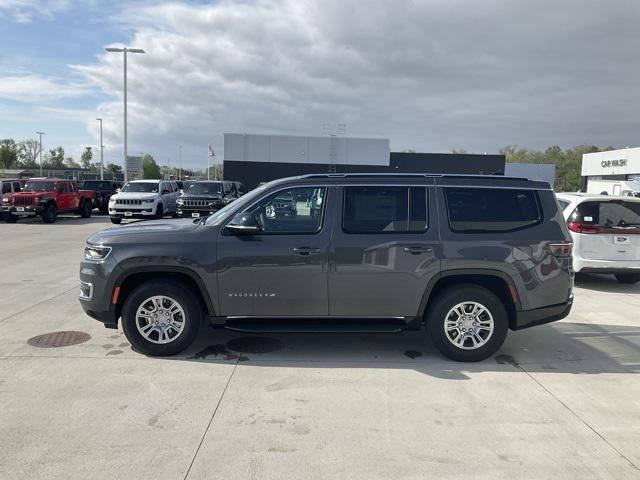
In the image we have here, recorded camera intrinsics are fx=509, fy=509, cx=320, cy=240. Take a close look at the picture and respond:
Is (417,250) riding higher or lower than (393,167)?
lower

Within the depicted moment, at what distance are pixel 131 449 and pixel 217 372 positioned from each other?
1.49 metres

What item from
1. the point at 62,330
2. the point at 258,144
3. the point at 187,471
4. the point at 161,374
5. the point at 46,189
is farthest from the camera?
the point at 258,144

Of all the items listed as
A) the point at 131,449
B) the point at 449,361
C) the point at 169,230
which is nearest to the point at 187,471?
the point at 131,449

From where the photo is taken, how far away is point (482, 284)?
5465mm

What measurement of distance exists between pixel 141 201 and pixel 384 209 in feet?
60.4

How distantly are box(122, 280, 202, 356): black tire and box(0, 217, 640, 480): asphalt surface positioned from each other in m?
0.15

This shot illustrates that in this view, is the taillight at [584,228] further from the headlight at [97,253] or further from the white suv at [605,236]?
the headlight at [97,253]

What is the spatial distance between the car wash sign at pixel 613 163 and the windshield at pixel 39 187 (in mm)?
50763

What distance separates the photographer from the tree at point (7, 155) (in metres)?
98.9

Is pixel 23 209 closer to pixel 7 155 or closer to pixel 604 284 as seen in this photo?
pixel 604 284

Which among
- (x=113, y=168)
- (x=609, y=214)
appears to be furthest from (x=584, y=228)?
(x=113, y=168)

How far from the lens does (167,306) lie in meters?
5.35

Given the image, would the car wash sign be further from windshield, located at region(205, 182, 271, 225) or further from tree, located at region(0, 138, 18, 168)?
tree, located at region(0, 138, 18, 168)

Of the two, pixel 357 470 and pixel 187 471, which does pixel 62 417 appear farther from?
pixel 357 470
